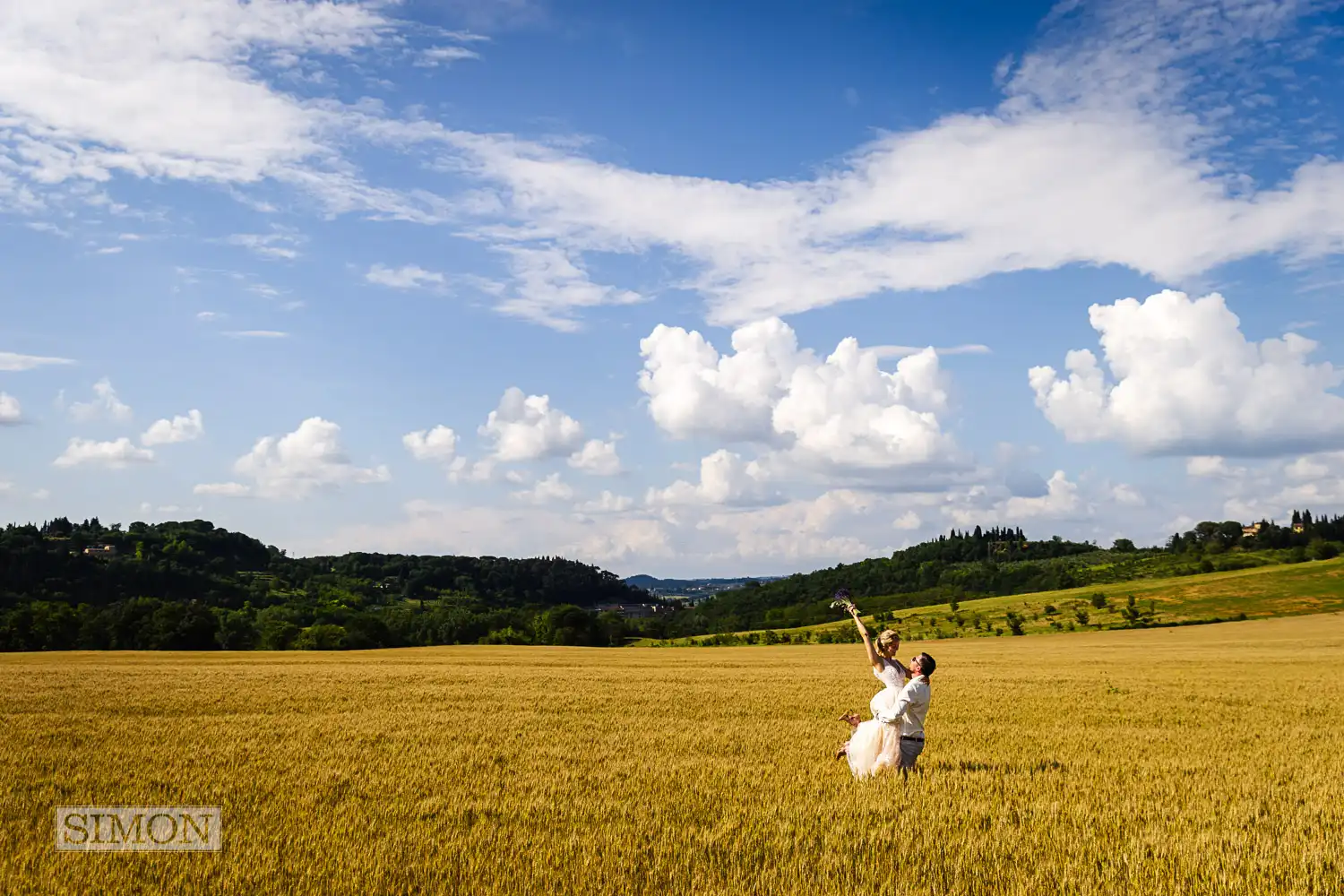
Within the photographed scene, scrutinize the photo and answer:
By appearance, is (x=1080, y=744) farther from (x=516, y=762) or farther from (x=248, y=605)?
(x=248, y=605)

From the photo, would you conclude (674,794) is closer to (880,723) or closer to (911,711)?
(880,723)

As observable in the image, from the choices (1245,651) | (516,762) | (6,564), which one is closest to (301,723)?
(516,762)

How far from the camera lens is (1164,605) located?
107125 millimetres

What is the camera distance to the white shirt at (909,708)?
12094 millimetres

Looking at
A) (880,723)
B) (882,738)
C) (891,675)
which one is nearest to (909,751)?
(882,738)

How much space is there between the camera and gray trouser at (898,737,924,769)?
1245cm

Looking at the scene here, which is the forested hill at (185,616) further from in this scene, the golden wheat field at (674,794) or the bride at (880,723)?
the bride at (880,723)

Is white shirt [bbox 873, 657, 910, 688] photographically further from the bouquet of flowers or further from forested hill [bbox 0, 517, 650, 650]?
A: forested hill [bbox 0, 517, 650, 650]

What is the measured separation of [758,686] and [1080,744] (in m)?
15.2

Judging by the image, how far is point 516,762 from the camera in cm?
1411

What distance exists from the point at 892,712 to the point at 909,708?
0.78 feet

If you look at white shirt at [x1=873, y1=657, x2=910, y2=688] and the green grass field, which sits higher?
white shirt at [x1=873, y1=657, x2=910, y2=688]

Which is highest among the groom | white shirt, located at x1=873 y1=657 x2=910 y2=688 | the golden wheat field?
white shirt, located at x1=873 y1=657 x2=910 y2=688

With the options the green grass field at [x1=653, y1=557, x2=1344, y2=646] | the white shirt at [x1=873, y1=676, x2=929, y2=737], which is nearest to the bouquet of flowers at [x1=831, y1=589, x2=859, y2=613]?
the white shirt at [x1=873, y1=676, x2=929, y2=737]
